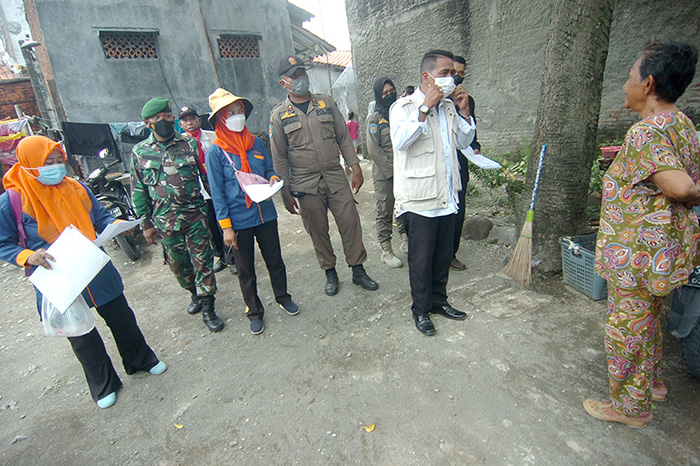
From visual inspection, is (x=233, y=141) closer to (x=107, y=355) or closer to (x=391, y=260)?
(x=107, y=355)

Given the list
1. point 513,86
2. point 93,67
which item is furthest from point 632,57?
point 93,67

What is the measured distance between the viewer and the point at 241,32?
1007 cm

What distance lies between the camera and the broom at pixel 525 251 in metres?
3.25

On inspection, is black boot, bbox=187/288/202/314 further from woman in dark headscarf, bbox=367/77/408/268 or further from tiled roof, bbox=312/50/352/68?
tiled roof, bbox=312/50/352/68

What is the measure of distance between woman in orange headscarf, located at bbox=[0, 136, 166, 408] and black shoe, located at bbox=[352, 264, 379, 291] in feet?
6.37

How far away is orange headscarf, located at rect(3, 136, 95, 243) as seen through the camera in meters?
2.20

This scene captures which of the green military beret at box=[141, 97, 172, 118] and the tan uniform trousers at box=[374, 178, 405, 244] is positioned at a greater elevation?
the green military beret at box=[141, 97, 172, 118]

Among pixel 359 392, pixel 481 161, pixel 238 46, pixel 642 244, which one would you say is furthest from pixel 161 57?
pixel 642 244

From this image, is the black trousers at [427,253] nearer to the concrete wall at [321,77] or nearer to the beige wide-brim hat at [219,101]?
the beige wide-brim hat at [219,101]

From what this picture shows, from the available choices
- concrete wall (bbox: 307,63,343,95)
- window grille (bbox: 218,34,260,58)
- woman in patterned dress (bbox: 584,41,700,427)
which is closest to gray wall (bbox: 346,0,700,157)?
window grille (bbox: 218,34,260,58)

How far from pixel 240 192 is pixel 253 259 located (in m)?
0.60

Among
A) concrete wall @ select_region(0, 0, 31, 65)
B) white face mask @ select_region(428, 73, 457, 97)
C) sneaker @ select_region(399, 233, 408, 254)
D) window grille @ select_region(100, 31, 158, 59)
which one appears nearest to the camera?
white face mask @ select_region(428, 73, 457, 97)

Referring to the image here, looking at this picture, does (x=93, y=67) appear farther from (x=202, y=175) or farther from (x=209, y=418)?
(x=209, y=418)

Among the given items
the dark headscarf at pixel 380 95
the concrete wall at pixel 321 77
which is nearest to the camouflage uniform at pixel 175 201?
the dark headscarf at pixel 380 95
